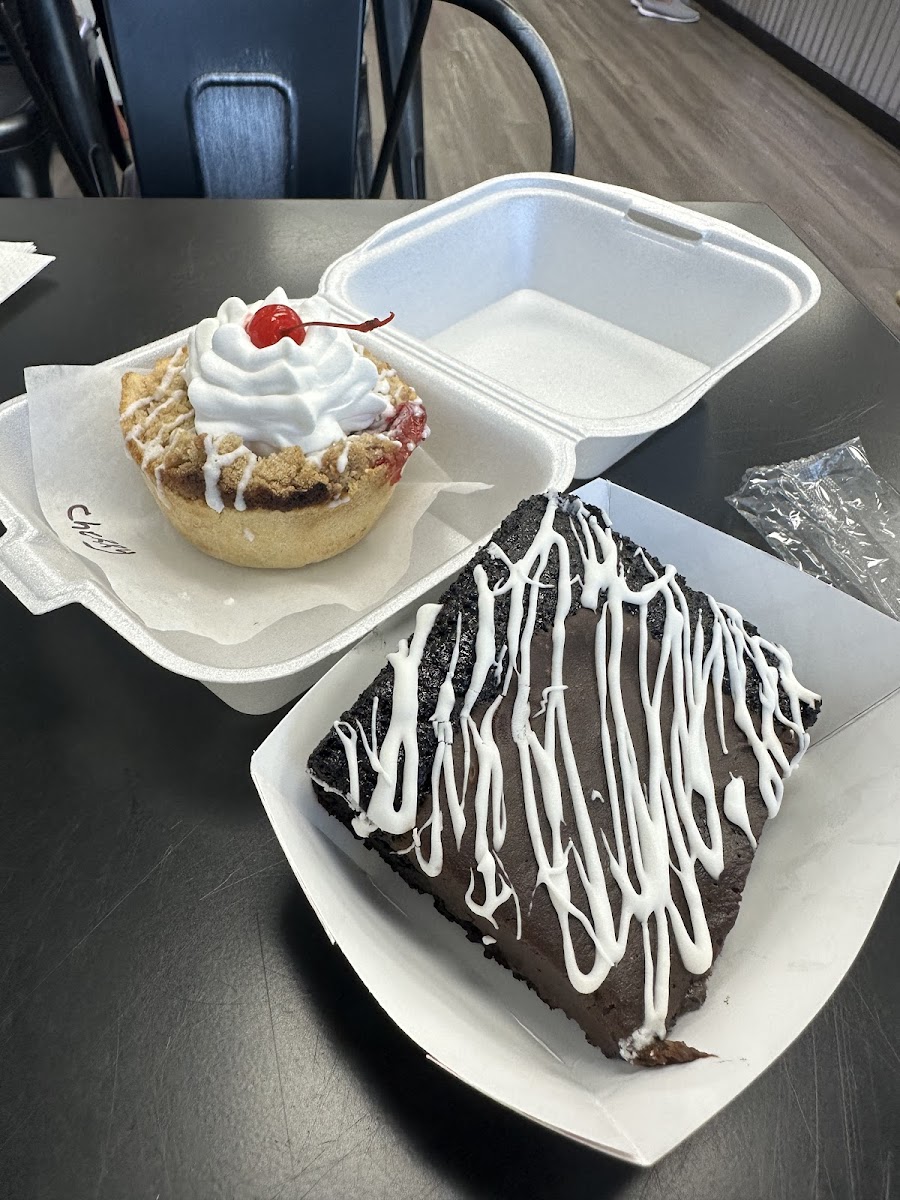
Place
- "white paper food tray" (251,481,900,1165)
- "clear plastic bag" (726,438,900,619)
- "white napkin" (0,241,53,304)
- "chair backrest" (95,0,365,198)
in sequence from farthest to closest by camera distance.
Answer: "chair backrest" (95,0,365,198) < "white napkin" (0,241,53,304) < "clear plastic bag" (726,438,900,619) < "white paper food tray" (251,481,900,1165)

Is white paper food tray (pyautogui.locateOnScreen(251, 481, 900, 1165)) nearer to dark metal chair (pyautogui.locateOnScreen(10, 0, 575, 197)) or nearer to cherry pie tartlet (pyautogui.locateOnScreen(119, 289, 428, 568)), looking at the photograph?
cherry pie tartlet (pyautogui.locateOnScreen(119, 289, 428, 568))

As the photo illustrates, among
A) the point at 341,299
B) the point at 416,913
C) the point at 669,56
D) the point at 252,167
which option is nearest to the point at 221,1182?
the point at 416,913

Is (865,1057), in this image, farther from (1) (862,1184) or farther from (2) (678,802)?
(2) (678,802)

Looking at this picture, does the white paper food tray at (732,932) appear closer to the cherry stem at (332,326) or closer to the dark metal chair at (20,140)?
the cherry stem at (332,326)

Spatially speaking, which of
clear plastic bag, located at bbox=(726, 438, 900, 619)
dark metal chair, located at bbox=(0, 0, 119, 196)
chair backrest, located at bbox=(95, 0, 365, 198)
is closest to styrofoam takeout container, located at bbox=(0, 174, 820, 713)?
clear plastic bag, located at bbox=(726, 438, 900, 619)

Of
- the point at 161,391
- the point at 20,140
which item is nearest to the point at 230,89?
the point at 20,140
